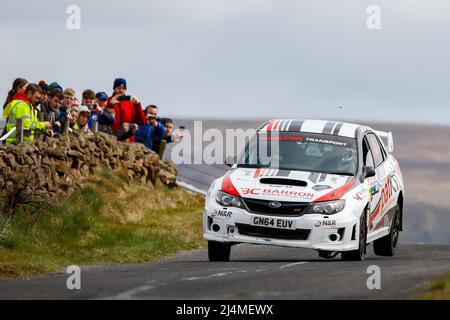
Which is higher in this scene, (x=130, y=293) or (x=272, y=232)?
(x=130, y=293)

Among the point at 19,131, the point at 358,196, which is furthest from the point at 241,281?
the point at 19,131

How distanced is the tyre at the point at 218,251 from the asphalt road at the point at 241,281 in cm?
15

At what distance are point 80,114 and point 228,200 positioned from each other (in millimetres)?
8449

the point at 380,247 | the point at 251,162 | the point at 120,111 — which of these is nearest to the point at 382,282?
the point at 251,162

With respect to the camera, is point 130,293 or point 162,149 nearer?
point 130,293

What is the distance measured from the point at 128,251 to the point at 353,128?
A: 455 cm

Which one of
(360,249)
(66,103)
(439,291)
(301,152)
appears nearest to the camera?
(439,291)

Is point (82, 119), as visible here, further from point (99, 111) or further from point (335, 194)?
point (335, 194)

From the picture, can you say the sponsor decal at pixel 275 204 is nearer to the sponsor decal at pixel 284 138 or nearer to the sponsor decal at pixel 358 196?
the sponsor decal at pixel 358 196

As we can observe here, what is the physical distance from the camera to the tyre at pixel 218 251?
18328mm

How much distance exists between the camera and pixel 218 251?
60.7 ft

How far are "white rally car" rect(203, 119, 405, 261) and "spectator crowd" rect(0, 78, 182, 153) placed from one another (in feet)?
15.9

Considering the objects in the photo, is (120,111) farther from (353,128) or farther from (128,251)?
(353,128)

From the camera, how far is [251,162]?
734 inches
